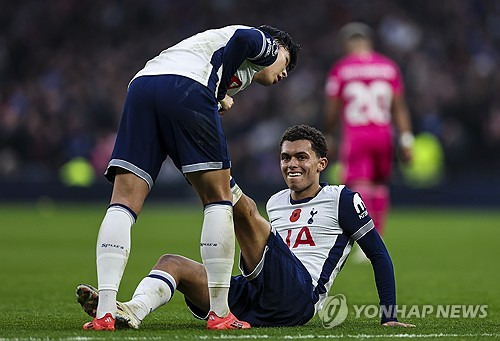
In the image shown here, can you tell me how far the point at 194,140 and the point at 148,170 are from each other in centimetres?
29

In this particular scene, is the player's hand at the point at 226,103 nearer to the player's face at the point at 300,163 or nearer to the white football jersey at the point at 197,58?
the white football jersey at the point at 197,58

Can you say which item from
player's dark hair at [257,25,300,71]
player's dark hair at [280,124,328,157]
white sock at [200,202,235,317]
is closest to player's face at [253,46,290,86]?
player's dark hair at [257,25,300,71]

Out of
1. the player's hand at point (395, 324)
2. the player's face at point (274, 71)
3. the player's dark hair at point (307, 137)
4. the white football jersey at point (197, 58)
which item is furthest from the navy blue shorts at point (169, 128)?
the player's hand at point (395, 324)

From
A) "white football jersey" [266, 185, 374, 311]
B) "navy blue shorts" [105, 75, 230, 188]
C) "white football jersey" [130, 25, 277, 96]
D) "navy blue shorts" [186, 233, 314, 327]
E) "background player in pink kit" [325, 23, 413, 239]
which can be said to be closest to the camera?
"navy blue shorts" [105, 75, 230, 188]

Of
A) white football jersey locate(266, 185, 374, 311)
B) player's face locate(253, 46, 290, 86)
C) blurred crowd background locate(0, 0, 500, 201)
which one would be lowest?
white football jersey locate(266, 185, 374, 311)

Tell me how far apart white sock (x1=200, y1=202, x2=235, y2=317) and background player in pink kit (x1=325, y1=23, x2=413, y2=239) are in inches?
245

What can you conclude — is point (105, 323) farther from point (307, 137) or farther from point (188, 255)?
point (188, 255)

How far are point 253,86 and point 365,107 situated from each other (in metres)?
11.3

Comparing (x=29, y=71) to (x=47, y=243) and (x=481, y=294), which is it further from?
(x=481, y=294)

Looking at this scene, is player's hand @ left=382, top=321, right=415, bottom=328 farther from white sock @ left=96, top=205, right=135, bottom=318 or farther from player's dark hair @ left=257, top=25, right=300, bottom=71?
player's dark hair @ left=257, top=25, right=300, bottom=71

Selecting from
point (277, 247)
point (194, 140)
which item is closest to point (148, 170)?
point (194, 140)

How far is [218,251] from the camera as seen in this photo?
5234 millimetres

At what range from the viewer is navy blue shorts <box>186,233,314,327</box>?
17.8 feet

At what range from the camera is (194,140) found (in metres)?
5.20
